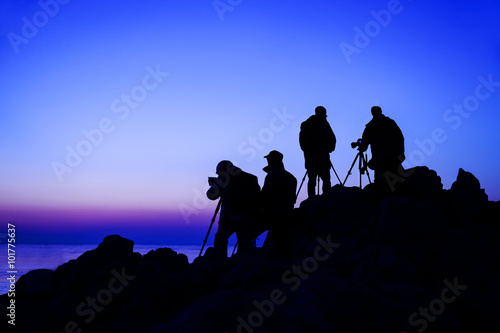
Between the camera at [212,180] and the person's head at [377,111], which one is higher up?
the person's head at [377,111]

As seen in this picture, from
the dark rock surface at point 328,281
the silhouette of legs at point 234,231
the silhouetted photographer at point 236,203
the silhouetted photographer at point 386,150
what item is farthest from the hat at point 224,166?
the silhouetted photographer at point 386,150

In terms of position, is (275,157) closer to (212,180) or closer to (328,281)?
(212,180)

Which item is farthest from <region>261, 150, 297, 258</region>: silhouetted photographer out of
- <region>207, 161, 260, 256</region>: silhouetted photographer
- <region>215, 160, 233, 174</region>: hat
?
<region>215, 160, 233, 174</region>: hat

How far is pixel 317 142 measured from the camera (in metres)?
13.9

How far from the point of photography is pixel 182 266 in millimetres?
10547

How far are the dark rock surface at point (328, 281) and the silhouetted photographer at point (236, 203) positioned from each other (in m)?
1.16

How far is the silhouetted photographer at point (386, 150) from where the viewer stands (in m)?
12.5

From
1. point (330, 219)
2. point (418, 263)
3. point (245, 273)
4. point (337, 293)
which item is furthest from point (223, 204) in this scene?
point (337, 293)

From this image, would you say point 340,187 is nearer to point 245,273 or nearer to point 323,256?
point 323,256

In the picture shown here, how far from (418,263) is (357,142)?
26.2 ft

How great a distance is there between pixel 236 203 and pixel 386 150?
4.53 m

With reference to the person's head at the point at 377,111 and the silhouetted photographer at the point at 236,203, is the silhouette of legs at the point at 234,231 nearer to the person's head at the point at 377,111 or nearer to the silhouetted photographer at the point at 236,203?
the silhouetted photographer at the point at 236,203

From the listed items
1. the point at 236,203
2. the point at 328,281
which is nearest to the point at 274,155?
the point at 236,203

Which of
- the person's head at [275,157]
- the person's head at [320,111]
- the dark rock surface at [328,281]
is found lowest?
the dark rock surface at [328,281]
